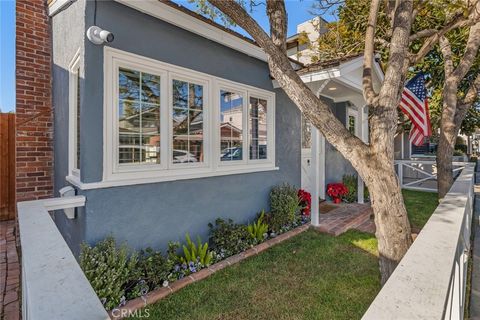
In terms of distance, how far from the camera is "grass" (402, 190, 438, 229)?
6270 mm

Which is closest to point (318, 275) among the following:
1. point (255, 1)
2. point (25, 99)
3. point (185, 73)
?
point (185, 73)

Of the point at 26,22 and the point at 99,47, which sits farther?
the point at 26,22

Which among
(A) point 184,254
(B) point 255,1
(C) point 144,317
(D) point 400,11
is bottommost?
(C) point 144,317

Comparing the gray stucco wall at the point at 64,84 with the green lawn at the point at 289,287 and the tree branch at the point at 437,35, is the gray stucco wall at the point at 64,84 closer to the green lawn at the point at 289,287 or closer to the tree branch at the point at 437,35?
the green lawn at the point at 289,287

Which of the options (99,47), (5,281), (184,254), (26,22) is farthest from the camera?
(26,22)

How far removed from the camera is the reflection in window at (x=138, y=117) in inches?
141

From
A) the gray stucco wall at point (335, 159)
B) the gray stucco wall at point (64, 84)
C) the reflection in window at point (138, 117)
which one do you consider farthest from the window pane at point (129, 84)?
the gray stucco wall at point (335, 159)

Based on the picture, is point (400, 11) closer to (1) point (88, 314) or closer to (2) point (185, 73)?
(2) point (185, 73)

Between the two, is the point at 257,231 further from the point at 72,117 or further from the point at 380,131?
the point at 72,117

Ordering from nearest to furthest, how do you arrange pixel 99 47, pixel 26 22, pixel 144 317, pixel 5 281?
pixel 144 317, pixel 99 47, pixel 5 281, pixel 26 22

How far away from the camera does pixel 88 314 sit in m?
1.00

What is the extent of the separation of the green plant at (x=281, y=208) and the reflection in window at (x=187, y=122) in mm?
2086

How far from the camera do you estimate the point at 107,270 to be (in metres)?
3.00

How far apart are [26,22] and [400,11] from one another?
6184mm
